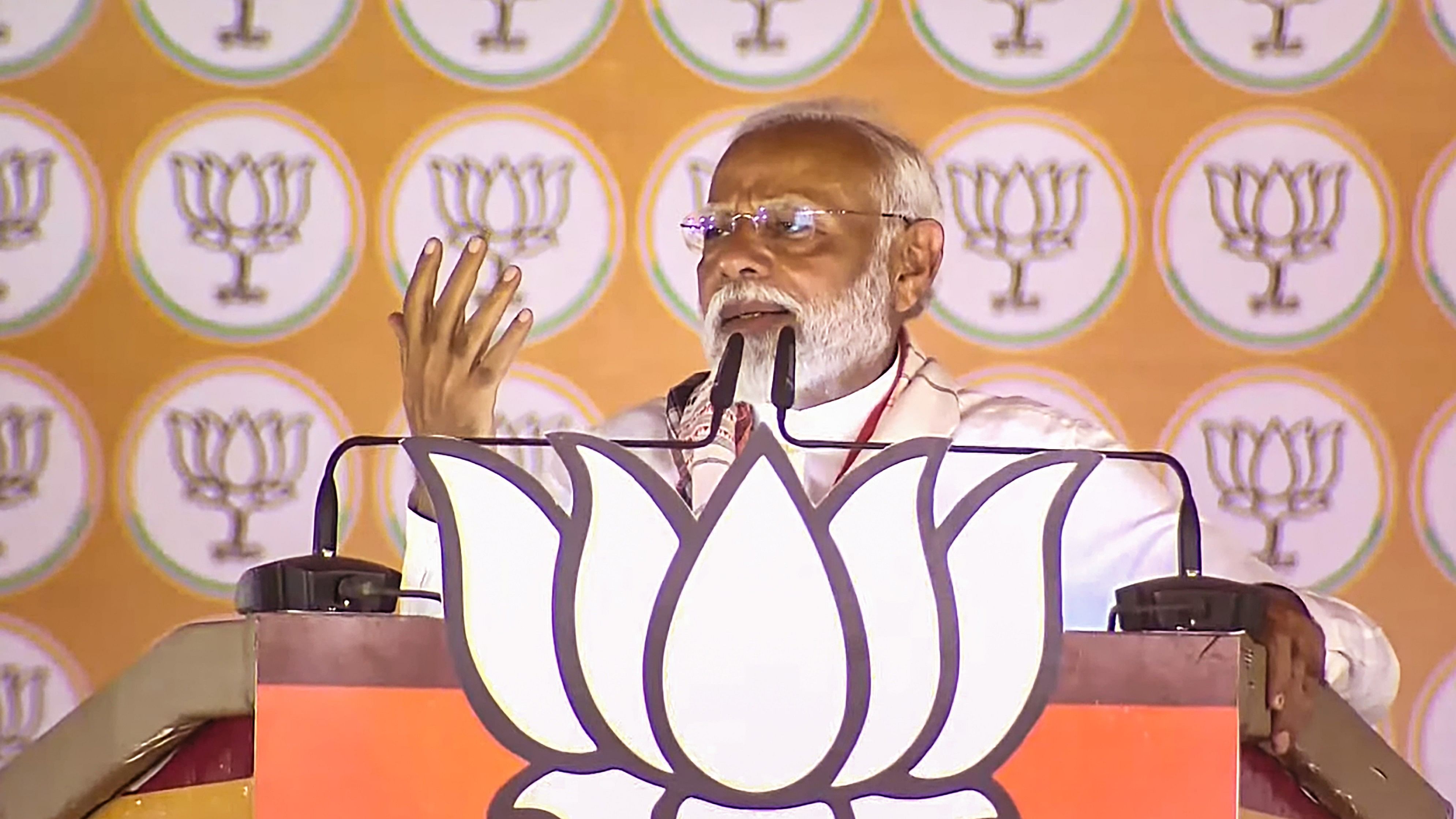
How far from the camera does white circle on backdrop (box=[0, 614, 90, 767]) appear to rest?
2.17 m

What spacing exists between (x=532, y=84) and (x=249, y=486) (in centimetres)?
64

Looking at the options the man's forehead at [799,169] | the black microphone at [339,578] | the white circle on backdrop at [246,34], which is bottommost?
the black microphone at [339,578]

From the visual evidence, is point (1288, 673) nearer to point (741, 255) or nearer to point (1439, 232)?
point (741, 255)

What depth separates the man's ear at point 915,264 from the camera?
6.11 feet

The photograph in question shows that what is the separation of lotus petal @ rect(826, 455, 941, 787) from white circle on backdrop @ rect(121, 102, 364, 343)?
1425mm

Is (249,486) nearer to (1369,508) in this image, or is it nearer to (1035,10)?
(1035,10)

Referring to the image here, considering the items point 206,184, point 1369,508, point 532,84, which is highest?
point 532,84

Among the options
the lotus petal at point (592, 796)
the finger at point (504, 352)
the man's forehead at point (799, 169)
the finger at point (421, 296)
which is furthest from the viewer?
the man's forehead at point (799, 169)

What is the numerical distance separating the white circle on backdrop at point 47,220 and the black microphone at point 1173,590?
146 cm

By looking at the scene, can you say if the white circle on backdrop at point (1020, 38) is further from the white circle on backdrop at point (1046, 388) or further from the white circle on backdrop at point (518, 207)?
the white circle on backdrop at point (518, 207)

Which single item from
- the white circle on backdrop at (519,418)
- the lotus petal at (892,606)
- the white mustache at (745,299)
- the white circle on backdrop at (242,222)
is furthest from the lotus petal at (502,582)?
the white circle on backdrop at (242,222)

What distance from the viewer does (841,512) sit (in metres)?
0.91

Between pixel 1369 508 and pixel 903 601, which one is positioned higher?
pixel 1369 508

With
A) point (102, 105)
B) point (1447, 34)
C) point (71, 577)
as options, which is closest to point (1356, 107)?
point (1447, 34)
